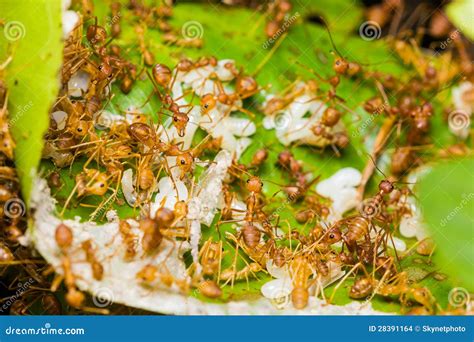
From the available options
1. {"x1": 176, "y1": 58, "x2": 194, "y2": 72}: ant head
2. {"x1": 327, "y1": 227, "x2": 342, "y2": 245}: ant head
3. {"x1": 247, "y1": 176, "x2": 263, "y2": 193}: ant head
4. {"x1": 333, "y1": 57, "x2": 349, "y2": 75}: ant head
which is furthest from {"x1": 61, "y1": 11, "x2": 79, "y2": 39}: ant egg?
{"x1": 327, "y1": 227, "x2": 342, "y2": 245}: ant head

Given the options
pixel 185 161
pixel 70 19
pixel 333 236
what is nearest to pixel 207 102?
pixel 185 161

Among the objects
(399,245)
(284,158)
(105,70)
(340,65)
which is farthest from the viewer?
(340,65)

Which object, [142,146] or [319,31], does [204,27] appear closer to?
[319,31]

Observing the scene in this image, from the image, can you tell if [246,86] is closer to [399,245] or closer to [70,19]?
[70,19]

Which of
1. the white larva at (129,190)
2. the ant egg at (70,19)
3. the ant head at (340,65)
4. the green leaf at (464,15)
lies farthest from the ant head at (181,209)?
the green leaf at (464,15)

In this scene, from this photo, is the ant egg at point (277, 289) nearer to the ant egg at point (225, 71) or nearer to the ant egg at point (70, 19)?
the ant egg at point (225, 71)

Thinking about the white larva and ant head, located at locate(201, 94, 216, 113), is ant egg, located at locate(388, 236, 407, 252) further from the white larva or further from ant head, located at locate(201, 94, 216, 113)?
the white larva
